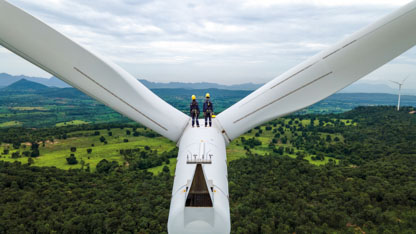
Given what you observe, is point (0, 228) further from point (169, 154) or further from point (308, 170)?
point (308, 170)

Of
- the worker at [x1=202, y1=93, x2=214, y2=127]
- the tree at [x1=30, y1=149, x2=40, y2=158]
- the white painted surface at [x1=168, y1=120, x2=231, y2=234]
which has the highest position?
the worker at [x1=202, y1=93, x2=214, y2=127]

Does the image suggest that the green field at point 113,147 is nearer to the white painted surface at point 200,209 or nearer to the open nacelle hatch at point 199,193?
the white painted surface at point 200,209

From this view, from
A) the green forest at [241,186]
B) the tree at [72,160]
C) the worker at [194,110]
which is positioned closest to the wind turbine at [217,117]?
the worker at [194,110]

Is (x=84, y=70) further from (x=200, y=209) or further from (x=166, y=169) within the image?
(x=166, y=169)

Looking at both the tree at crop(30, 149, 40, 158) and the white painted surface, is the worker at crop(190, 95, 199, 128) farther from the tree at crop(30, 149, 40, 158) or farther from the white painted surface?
the tree at crop(30, 149, 40, 158)

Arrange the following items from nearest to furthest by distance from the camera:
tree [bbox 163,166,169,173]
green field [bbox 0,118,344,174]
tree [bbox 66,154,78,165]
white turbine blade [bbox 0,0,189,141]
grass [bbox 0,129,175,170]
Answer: white turbine blade [bbox 0,0,189,141]
tree [bbox 163,166,169,173]
tree [bbox 66,154,78,165]
green field [bbox 0,118,344,174]
grass [bbox 0,129,175,170]

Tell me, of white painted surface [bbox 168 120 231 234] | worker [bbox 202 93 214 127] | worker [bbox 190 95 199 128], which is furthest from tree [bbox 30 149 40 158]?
white painted surface [bbox 168 120 231 234]
